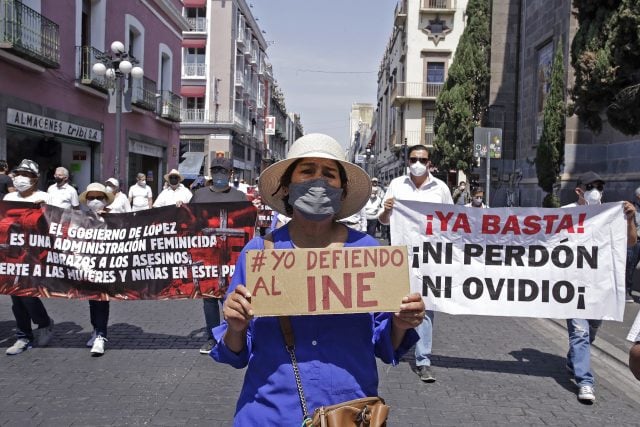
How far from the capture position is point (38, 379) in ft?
17.4

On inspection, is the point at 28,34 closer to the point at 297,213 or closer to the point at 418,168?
the point at 418,168

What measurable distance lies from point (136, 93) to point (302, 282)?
20447mm

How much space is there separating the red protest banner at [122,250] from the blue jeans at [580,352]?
11.4ft

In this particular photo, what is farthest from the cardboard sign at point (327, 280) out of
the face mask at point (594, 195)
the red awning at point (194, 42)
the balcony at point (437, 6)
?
the red awning at point (194, 42)

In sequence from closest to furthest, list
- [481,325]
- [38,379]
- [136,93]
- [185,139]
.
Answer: [38,379]
[481,325]
[136,93]
[185,139]

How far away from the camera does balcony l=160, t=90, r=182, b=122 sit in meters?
24.6

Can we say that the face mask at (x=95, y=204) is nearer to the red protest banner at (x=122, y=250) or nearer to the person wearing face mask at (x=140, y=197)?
the red protest banner at (x=122, y=250)

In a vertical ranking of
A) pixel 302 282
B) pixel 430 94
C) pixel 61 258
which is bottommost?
pixel 61 258

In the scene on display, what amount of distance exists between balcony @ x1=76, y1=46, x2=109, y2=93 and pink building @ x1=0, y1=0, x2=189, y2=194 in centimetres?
3

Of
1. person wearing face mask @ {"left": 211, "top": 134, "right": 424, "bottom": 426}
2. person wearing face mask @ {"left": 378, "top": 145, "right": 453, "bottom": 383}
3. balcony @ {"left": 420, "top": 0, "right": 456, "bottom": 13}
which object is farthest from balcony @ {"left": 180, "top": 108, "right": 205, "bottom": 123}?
person wearing face mask @ {"left": 211, "top": 134, "right": 424, "bottom": 426}

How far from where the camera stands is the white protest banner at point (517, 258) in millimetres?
5469

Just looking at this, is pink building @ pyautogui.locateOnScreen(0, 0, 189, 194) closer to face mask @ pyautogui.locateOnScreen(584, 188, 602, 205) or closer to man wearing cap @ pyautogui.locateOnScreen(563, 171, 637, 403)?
face mask @ pyautogui.locateOnScreen(584, 188, 602, 205)

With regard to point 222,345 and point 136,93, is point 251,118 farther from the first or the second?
point 222,345

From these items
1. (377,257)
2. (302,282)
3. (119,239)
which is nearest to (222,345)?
(302,282)
